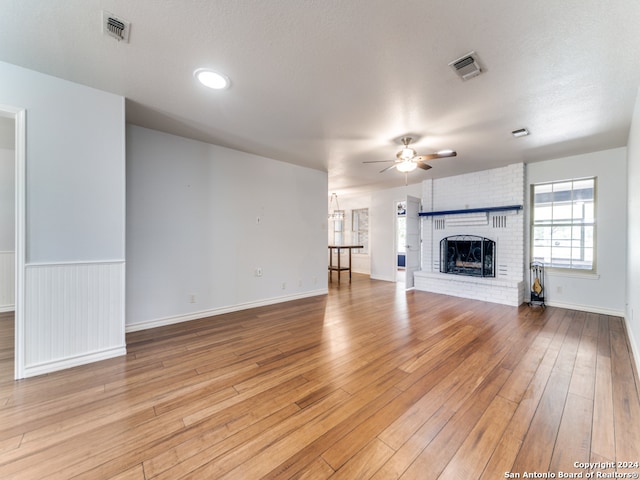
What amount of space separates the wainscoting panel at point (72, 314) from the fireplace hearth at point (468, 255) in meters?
5.74

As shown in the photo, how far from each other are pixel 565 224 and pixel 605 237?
52 centimetres

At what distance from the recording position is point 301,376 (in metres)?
2.18

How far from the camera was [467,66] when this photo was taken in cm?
200

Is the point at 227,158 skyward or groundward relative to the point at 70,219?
skyward

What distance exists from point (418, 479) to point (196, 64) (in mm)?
3049

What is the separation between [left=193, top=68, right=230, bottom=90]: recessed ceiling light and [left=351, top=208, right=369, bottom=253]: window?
19.9 ft

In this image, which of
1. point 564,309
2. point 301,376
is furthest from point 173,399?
point 564,309

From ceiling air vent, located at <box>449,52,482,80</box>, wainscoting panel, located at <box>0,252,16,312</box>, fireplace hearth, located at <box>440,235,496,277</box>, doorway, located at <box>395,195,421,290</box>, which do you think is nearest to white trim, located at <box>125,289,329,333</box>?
doorway, located at <box>395,195,421,290</box>

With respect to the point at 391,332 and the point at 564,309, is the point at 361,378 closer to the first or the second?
the point at 391,332

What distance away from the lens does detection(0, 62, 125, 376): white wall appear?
2186mm

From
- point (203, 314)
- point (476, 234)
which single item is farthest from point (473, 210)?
point (203, 314)

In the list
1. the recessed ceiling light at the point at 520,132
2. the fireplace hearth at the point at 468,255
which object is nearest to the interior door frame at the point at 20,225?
the recessed ceiling light at the point at 520,132

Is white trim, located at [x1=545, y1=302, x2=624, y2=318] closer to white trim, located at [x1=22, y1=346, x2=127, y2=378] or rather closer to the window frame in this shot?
the window frame

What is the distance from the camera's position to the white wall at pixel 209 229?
326 centimetres
